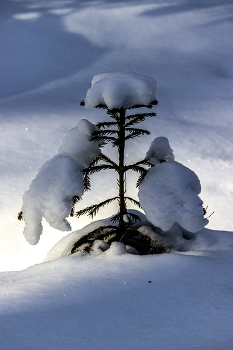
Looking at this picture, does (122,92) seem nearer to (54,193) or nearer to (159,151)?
(159,151)

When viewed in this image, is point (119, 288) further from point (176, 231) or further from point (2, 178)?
point (2, 178)

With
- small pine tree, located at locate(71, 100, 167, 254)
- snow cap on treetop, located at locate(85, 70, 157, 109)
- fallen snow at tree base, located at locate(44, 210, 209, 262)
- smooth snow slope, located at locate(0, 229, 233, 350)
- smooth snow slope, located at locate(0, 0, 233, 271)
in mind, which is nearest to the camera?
smooth snow slope, located at locate(0, 229, 233, 350)

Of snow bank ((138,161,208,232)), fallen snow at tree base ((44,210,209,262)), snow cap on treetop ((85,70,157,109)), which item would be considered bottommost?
fallen snow at tree base ((44,210,209,262))

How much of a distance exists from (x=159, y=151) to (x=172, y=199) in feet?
1.35

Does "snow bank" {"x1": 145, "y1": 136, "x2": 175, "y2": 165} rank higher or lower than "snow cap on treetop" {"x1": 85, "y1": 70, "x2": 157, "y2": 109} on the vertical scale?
lower

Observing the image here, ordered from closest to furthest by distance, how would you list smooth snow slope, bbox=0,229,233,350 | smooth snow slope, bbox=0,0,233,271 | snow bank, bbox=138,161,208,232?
smooth snow slope, bbox=0,229,233,350 → snow bank, bbox=138,161,208,232 → smooth snow slope, bbox=0,0,233,271

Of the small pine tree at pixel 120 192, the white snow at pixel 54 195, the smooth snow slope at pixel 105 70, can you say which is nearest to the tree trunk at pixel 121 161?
the small pine tree at pixel 120 192

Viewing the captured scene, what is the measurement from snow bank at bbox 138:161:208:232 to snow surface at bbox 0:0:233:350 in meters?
0.21

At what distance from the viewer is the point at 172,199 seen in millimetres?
1786

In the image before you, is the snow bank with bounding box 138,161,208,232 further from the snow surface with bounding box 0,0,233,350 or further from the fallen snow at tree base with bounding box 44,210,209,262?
the fallen snow at tree base with bounding box 44,210,209,262

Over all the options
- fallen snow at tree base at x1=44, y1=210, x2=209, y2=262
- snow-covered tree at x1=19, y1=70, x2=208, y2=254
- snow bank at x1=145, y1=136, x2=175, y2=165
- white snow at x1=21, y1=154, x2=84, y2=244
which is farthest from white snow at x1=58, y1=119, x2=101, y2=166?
fallen snow at tree base at x1=44, y1=210, x2=209, y2=262

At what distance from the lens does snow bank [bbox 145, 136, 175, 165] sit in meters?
2.05

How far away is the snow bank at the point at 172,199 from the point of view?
1771 millimetres

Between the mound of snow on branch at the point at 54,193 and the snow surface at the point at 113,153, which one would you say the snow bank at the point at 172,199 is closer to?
the snow surface at the point at 113,153
